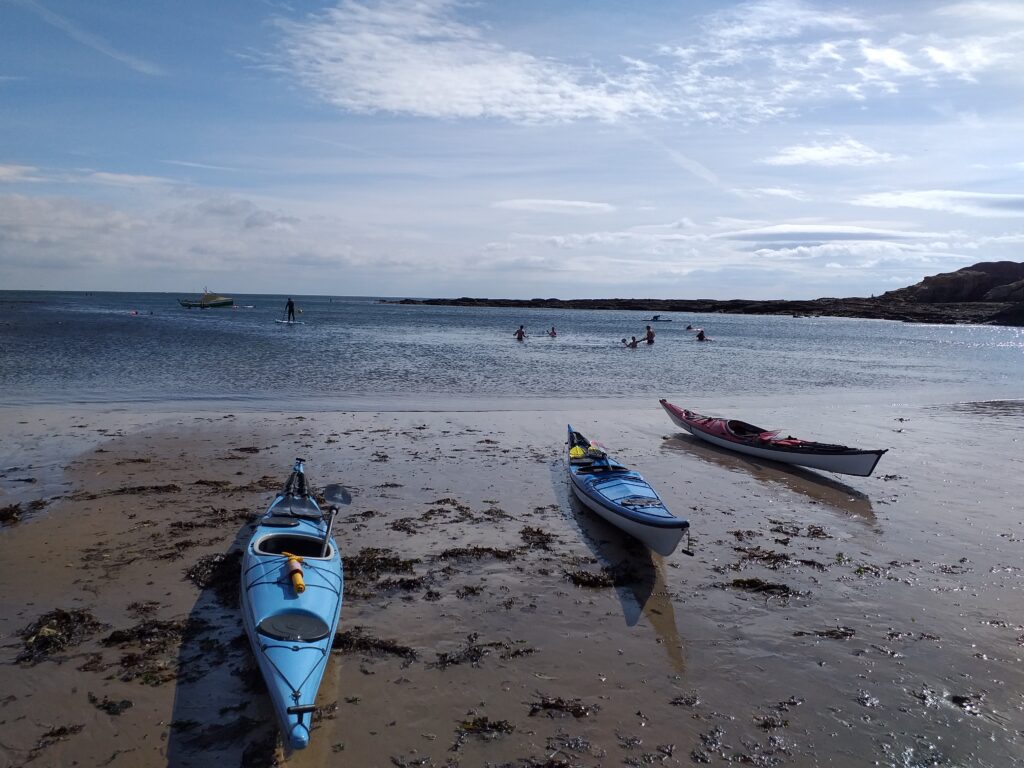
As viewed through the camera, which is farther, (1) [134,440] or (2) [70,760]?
(1) [134,440]

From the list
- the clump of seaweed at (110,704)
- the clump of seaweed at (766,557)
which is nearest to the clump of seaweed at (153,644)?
the clump of seaweed at (110,704)

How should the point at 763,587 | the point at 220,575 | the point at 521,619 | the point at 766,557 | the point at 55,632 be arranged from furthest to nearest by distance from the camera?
the point at 766,557, the point at 763,587, the point at 220,575, the point at 521,619, the point at 55,632

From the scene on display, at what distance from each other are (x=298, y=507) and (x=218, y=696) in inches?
124

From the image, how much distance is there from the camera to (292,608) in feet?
20.5

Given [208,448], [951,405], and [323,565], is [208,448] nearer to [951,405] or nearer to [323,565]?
[323,565]

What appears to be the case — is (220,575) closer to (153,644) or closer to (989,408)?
(153,644)

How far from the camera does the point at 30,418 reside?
54.7ft

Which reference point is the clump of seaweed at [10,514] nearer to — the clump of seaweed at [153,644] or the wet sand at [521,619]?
the wet sand at [521,619]

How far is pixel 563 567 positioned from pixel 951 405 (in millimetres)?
21045

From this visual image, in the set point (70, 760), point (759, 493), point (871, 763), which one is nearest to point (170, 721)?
point (70, 760)

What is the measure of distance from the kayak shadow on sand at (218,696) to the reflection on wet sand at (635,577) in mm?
3971

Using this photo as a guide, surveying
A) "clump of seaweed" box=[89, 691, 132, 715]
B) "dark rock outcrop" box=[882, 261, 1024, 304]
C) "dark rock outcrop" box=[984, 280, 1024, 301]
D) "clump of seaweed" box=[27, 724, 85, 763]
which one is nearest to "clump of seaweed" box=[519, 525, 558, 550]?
"clump of seaweed" box=[89, 691, 132, 715]

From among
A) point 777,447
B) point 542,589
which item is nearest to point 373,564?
point 542,589

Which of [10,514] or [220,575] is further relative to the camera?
[10,514]
